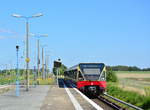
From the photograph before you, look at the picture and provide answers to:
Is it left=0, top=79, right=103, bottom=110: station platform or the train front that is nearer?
left=0, top=79, right=103, bottom=110: station platform

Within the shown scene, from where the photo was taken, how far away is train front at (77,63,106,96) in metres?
29.5

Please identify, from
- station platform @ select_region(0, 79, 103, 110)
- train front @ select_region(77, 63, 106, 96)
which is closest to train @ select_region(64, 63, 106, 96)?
train front @ select_region(77, 63, 106, 96)

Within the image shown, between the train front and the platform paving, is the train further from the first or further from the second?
the platform paving

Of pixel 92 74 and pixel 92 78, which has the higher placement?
pixel 92 74

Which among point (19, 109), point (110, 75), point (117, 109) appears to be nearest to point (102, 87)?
point (117, 109)

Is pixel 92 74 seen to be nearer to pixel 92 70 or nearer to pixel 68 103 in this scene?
pixel 92 70

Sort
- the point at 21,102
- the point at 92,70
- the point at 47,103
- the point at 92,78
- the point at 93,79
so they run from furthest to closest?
1. the point at 92,70
2. the point at 92,78
3. the point at 93,79
4. the point at 21,102
5. the point at 47,103

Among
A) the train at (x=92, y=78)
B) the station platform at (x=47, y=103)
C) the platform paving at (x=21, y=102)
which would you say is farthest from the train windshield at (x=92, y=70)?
the platform paving at (x=21, y=102)

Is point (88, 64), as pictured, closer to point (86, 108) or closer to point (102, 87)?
point (102, 87)

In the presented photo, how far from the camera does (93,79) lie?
29.6 m

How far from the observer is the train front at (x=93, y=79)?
96.7ft

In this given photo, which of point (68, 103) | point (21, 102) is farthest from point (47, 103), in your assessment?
point (21, 102)

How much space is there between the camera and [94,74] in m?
29.9

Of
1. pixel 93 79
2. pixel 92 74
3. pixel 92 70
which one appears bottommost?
pixel 93 79
